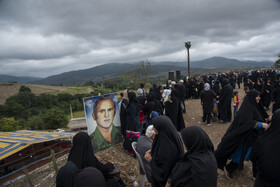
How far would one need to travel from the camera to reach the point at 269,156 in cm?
213

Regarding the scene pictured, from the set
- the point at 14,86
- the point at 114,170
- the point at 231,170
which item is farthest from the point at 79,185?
the point at 14,86

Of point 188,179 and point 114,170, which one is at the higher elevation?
point 188,179

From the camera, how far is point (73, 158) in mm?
2629

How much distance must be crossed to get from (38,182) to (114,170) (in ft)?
9.37

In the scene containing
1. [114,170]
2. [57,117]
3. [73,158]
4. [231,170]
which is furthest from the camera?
[57,117]

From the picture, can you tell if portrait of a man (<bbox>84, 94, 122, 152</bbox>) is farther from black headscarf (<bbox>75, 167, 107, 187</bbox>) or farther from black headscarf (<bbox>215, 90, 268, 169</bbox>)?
black headscarf (<bbox>215, 90, 268, 169</bbox>)

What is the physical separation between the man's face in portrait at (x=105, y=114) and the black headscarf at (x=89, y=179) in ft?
9.17

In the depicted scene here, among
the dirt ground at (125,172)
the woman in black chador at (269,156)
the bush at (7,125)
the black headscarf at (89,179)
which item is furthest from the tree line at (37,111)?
the woman in black chador at (269,156)

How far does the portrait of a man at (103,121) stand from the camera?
180 inches

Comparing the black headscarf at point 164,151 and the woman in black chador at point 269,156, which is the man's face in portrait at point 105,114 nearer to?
the black headscarf at point 164,151

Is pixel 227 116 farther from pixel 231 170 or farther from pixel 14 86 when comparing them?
pixel 14 86

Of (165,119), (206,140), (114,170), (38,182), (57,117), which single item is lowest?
(57,117)

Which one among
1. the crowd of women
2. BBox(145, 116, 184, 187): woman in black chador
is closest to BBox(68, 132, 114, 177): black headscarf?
the crowd of women

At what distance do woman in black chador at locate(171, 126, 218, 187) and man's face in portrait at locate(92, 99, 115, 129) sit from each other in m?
3.14
